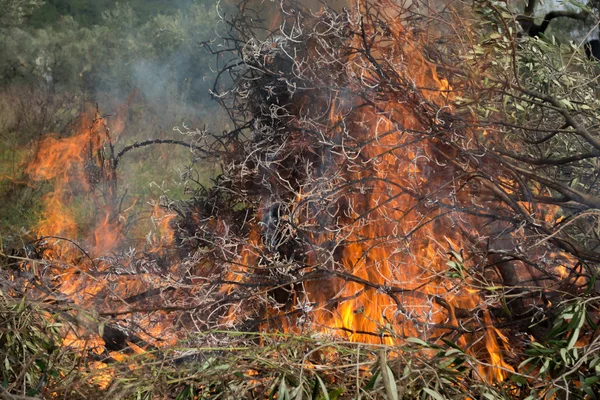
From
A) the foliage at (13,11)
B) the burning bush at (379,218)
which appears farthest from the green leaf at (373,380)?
the foliage at (13,11)

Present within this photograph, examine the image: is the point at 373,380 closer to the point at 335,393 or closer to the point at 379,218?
the point at 335,393

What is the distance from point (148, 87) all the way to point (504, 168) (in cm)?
1202

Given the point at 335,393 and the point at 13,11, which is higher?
the point at 13,11

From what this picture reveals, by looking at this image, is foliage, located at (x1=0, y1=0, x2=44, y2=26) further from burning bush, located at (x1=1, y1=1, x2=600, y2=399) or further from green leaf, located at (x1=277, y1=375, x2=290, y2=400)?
green leaf, located at (x1=277, y1=375, x2=290, y2=400)

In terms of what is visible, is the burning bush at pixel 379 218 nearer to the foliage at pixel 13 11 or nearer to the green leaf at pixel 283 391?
the green leaf at pixel 283 391

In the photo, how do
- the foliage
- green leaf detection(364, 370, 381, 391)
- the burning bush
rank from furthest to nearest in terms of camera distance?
the foliage, the burning bush, green leaf detection(364, 370, 381, 391)

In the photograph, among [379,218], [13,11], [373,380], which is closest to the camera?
[373,380]

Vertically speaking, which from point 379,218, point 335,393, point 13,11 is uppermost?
point 13,11

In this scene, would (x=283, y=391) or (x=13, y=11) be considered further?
(x=13, y=11)

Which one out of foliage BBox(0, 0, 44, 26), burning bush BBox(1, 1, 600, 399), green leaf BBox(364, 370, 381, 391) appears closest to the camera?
green leaf BBox(364, 370, 381, 391)

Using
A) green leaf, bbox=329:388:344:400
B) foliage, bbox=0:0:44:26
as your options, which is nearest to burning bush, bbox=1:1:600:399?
green leaf, bbox=329:388:344:400

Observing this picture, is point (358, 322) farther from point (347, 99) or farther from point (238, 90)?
point (238, 90)

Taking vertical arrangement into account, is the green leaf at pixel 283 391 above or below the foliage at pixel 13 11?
below

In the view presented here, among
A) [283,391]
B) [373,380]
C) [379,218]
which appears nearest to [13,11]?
[379,218]
